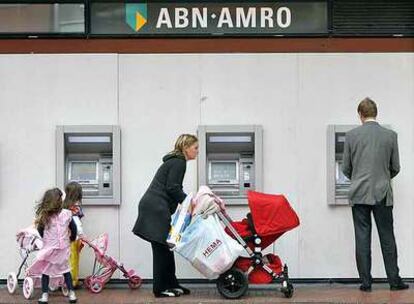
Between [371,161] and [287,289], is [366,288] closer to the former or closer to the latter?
[287,289]

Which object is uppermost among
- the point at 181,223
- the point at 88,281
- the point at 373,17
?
the point at 373,17

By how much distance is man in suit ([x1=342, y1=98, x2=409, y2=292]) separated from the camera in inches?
315

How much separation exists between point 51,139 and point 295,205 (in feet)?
8.35

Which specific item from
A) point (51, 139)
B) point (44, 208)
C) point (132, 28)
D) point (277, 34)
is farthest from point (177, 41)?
point (44, 208)

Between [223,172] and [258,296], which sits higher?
[223,172]

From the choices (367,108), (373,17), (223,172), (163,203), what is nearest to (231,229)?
(163,203)

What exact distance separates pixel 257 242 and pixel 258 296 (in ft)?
1.88

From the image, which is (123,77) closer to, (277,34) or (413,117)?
(277,34)

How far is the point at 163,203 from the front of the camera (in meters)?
8.00

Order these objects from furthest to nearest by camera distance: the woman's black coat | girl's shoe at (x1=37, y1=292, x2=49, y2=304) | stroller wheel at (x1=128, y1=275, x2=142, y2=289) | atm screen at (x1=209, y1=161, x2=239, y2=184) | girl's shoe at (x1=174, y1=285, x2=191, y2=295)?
atm screen at (x1=209, y1=161, x2=239, y2=184), stroller wheel at (x1=128, y1=275, x2=142, y2=289), girl's shoe at (x1=174, y1=285, x2=191, y2=295), the woman's black coat, girl's shoe at (x1=37, y1=292, x2=49, y2=304)

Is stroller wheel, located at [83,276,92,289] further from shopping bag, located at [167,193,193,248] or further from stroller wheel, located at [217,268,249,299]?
stroller wheel, located at [217,268,249,299]

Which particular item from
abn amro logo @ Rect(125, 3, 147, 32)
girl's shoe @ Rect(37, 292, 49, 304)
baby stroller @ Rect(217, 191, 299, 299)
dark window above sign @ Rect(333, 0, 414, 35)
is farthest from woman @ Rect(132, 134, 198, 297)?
dark window above sign @ Rect(333, 0, 414, 35)

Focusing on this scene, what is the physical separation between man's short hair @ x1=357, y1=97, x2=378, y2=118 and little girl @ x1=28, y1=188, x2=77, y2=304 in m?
2.86

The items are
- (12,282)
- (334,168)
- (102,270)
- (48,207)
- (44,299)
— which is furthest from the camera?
(334,168)
